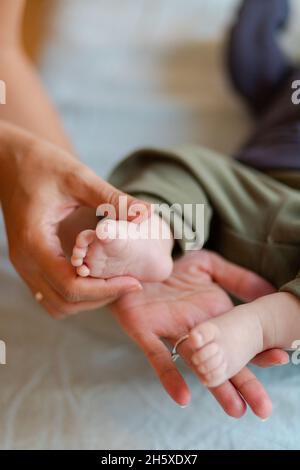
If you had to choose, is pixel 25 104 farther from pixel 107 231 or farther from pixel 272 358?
pixel 272 358

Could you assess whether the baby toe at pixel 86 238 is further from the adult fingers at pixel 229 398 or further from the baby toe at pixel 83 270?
the adult fingers at pixel 229 398

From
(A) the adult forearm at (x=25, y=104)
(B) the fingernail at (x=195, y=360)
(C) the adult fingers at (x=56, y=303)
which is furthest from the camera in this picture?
(A) the adult forearm at (x=25, y=104)

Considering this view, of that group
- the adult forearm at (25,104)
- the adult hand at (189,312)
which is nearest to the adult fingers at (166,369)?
the adult hand at (189,312)

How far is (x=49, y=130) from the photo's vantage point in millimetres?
884

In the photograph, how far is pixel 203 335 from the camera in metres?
0.53

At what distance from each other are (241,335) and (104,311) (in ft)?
0.85

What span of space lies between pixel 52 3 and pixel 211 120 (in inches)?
28.6

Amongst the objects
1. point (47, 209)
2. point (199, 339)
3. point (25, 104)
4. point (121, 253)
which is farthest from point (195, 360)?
point (25, 104)

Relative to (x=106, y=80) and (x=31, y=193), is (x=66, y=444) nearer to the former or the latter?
(x=31, y=193)

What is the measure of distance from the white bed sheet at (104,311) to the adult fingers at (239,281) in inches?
3.8

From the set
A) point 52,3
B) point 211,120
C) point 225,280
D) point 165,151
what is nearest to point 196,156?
point 165,151

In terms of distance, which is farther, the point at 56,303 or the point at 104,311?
the point at 104,311

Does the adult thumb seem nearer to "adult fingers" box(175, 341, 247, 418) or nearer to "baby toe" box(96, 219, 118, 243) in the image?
"baby toe" box(96, 219, 118, 243)

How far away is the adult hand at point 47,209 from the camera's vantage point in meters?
0.62
